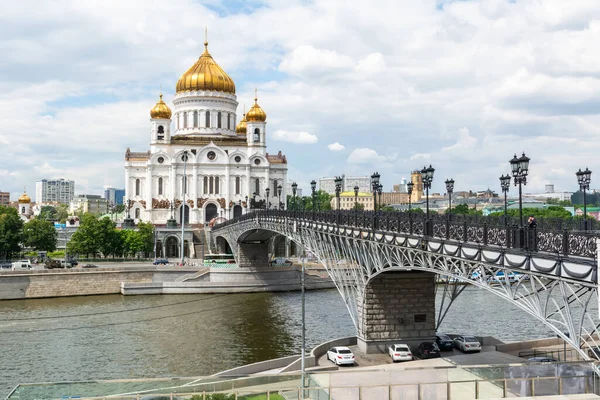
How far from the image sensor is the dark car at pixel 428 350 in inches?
964

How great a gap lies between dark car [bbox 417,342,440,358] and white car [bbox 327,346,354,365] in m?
2.97

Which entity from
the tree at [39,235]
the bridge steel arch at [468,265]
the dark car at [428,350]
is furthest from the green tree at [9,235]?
the dark car at [428,350]

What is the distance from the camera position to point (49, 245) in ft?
218

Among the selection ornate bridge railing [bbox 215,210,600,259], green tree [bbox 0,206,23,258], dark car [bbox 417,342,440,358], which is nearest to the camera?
ornate bridge railing [bbox 215,210,600,259]

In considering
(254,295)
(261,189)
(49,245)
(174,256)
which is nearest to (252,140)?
(261,189)

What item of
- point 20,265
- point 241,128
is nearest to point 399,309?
point 20,265

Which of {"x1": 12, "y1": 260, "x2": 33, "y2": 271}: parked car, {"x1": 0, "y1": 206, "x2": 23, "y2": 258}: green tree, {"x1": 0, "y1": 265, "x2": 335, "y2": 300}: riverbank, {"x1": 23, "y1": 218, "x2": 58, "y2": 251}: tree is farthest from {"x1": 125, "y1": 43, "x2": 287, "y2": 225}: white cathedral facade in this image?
{"x1": 12, "y1": 260, "x2": 33, "y2": 271}: parked car

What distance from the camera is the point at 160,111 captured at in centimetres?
8281

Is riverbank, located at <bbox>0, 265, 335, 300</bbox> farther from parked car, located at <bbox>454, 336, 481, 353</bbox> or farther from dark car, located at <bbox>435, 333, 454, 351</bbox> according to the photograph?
parked car, located at <bbox>454, 336, 481, 353</bbox>

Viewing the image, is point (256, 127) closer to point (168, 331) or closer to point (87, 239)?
point (87, 239)

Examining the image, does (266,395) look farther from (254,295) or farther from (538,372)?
(254,295)

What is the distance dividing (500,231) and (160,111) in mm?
72544

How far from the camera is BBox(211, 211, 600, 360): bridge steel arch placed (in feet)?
41.1

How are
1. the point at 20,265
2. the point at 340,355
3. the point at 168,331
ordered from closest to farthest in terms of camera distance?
the point at 340,355 < the point at 168,331 < the point at 20,265
